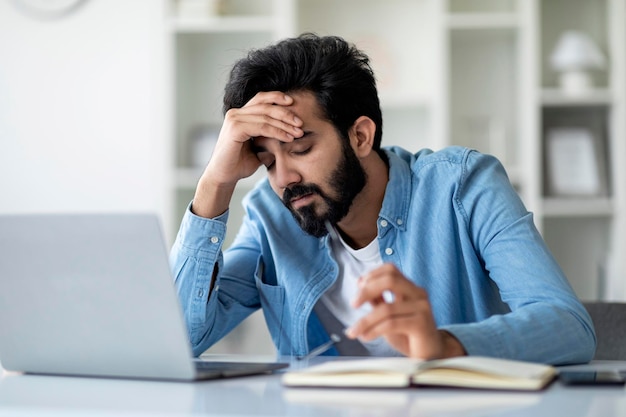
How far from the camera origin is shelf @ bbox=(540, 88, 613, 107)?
10.6 feet

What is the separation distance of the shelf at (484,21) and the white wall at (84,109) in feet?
3.89

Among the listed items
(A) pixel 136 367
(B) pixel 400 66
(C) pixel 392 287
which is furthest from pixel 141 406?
(B) pixel 400 66

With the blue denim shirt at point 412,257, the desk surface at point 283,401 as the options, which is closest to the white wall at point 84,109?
the blue denim shirt at point 412,257

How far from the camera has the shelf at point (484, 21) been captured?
10.7ft

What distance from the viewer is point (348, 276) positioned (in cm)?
176

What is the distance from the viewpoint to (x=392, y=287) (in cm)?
106

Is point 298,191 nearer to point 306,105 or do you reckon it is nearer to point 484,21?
point 306,105

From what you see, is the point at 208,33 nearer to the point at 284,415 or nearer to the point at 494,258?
the point at 494,258

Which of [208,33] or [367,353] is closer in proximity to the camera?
[367,353]

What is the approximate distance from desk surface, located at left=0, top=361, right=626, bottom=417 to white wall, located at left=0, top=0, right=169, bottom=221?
2.59 m

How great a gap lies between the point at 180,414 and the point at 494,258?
29.7 inches

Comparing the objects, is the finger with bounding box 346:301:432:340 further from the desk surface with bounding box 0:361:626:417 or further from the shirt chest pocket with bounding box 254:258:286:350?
the shirt chest pocket with bounding box 254:258:286:350

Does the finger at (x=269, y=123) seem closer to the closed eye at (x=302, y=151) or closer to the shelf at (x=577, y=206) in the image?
the closed eye at (x=302, y=151)

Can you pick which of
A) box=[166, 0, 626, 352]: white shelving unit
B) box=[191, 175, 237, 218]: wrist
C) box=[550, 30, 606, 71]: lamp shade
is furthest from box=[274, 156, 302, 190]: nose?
box=[550, 30, 606, 71]: lamp shade
